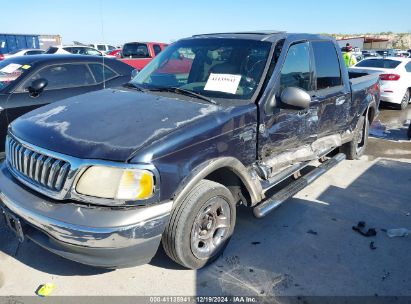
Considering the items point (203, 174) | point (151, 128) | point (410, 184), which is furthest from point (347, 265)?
point (410, 184)

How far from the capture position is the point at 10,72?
17.9ft

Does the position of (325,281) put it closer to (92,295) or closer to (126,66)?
(92,295)

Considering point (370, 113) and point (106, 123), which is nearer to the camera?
point (106, 123)

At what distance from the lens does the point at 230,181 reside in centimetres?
325

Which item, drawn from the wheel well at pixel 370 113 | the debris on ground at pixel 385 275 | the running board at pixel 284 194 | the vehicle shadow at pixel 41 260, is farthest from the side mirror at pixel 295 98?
the wheel well at pixel 370 113

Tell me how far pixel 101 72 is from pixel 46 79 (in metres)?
0.96

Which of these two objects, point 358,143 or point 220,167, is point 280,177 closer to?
point 220,167

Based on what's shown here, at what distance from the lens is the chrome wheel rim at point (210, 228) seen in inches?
114

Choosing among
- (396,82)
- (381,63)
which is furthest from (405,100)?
(381,63)

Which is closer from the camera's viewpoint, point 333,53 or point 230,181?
point 230,181

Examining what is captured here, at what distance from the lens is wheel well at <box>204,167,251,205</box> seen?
3.16 m

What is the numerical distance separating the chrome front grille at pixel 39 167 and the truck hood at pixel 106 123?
0.28 feet

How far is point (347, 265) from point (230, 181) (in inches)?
49.6

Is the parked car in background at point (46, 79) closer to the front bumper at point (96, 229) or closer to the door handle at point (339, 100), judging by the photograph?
the front bumper at point (96, 229)
